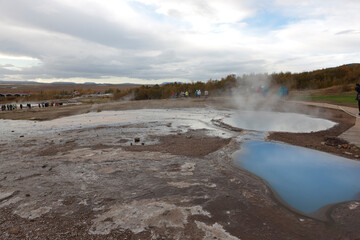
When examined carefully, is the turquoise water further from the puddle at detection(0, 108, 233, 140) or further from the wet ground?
the puddle at detection(0, 108, 233, 140)

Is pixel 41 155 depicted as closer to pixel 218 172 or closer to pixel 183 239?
pixel 218 172

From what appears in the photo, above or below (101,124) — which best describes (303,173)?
below

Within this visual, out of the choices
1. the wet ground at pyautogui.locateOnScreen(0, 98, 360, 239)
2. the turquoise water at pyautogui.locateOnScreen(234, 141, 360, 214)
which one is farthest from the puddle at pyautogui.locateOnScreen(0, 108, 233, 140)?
the wet ground at pyautogui.locateOnScreen(0, 98, 360, 239)

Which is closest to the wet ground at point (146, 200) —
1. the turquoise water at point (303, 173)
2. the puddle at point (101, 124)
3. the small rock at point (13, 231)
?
the small rock at point (13, 231)

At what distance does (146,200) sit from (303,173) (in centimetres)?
359

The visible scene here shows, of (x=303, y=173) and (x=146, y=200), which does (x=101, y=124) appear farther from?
(x=303, y=173)

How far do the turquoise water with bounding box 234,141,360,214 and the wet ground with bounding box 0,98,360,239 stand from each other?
306mm

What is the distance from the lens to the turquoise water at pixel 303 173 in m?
4.28

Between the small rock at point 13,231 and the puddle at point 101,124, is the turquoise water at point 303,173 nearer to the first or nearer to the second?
the puddle at point 101,124

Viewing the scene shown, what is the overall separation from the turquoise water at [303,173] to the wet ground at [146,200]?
31 cm

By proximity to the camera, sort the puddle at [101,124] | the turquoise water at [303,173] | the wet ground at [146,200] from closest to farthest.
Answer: the wet ground at [146,200] → the turquoise water at [303,173] → the puddle at [101,124]

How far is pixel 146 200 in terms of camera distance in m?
4.22

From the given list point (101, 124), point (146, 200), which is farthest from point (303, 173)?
point (101, 124)

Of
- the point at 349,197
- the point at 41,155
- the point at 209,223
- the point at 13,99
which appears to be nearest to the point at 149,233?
the point at 209,223
